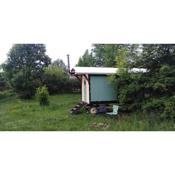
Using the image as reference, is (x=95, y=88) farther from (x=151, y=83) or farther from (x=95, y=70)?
(x=151, y=83)

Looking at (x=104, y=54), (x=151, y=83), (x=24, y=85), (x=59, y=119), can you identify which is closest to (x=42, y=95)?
(x=24, y=85)

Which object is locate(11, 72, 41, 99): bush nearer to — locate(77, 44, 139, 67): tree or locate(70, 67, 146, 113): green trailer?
locate(70, 67, 146, 113): green trailer

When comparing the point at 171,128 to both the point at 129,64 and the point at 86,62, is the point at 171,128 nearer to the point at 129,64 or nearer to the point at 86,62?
the point at 129,64

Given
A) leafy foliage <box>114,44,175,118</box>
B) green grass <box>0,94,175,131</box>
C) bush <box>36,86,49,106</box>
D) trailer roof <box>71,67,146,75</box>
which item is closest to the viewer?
green grass <box>0,94,175,131</box>

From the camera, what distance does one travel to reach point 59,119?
584cm

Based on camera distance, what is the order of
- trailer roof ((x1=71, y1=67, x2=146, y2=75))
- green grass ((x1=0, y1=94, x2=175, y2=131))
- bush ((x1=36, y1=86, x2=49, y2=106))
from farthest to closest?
1. trailer roof ((x1=71, y1=67, x2=146, y2=75))
2. bush ((x1=36, y1=86, x2=49, y2=106))
3. green grass ((x1=0, y1=94, x2=175, y2=131))

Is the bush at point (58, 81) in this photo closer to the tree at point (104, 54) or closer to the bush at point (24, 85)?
the bush at point (24, 85)

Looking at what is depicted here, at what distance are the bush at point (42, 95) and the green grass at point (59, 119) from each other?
9 centimetres

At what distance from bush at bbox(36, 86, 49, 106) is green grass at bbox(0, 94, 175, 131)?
0.29ft

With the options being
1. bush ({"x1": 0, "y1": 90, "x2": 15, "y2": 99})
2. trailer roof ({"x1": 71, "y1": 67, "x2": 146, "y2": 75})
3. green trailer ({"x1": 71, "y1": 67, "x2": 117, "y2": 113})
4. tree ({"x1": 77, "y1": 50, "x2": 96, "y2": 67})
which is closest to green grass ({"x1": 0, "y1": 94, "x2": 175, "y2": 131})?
bush ({"x1": 0, "y1": 90, "x2": 15, "y2": 99})

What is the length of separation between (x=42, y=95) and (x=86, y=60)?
1.00 meters

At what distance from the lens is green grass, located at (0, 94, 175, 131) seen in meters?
5.70

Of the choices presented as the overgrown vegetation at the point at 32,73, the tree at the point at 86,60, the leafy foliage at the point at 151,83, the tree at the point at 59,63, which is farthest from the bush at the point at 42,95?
the leafy foliage at the point at 151,83
